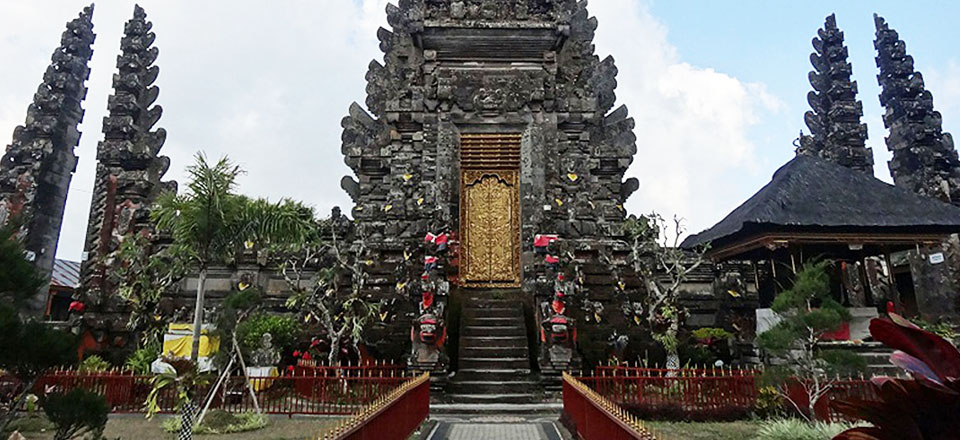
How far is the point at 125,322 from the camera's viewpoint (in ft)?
43.5

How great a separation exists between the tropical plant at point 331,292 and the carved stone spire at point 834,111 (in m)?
17.5

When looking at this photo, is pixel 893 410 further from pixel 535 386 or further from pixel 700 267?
pixel 700 267

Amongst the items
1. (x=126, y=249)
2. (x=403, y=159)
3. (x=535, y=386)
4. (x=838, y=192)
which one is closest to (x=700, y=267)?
(x=838, y=192)

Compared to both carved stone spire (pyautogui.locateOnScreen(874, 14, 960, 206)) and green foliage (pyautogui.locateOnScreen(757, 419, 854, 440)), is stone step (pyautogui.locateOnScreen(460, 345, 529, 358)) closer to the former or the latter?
green foliage (pyautogui.locateOnScreen(757, 419, 854, 440))

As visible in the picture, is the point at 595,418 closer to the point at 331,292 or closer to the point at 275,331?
the point at 331,292

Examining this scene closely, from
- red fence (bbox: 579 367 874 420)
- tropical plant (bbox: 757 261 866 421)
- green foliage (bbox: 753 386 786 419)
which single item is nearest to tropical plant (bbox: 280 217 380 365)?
red fence (bbox: 579 367 874 420)

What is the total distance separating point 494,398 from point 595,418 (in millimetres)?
4635

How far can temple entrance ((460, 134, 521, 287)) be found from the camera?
14070 millimetres

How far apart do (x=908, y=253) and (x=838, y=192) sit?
801cm

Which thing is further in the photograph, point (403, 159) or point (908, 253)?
point (908, 253)

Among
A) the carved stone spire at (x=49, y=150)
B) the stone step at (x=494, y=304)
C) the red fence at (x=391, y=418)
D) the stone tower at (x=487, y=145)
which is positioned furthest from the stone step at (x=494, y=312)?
the carved stone spire at (x=49, y=150)

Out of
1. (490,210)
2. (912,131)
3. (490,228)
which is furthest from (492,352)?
(912,131)

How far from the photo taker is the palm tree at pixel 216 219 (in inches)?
286

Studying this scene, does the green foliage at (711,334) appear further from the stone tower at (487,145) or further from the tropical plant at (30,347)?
the tropical plant at (30,347)
